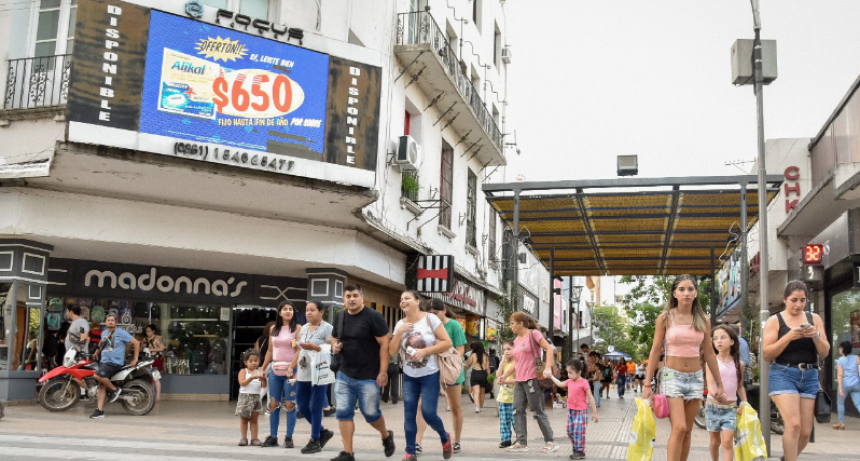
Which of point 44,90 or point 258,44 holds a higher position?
point 258,44

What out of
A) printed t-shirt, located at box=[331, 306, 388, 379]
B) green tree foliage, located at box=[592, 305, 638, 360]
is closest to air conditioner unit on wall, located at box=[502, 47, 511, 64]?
printed t-shirt, located at box=[331, 306, 388, 379]

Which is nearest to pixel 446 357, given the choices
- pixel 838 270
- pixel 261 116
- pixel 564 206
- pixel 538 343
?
pixel 538 343

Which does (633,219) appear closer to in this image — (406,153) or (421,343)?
(406,153)

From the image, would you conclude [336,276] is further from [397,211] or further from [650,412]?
[650,412]

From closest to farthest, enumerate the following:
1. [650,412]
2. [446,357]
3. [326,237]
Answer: [650,412] → [446,357] → [326,237]

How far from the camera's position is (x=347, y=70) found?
1595cm

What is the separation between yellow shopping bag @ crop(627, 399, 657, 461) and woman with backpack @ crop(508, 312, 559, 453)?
2.77m

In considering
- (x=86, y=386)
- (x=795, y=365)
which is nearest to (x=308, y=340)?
(x=795, y=365)

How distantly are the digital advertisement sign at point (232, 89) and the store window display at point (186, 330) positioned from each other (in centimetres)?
527

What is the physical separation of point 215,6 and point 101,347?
260 inches

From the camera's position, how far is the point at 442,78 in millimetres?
20672

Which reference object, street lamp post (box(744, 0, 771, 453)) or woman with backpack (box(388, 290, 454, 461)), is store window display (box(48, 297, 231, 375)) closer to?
woman with backpack (box(388, 290, 454, 461))

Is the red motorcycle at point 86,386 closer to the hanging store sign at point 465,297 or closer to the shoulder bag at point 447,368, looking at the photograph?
the shoulder bag at point 447,368

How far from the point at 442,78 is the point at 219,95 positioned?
23.7 feet
